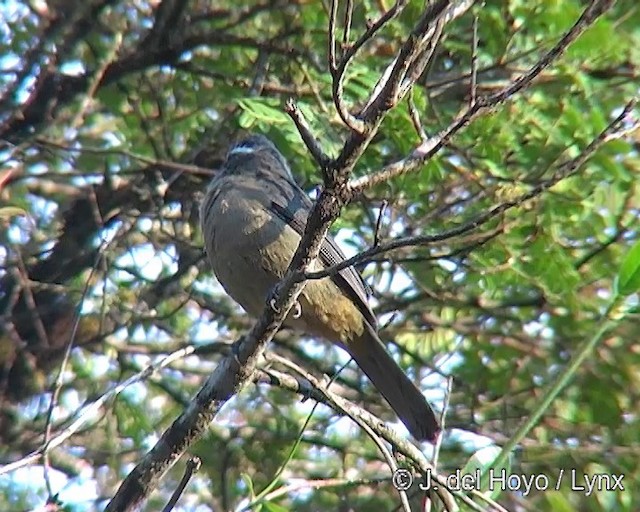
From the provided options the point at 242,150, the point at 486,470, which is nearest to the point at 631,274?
the point at 486,470

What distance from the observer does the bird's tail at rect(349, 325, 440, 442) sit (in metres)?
4.88

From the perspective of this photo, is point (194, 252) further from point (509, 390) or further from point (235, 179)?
point (509, 390)

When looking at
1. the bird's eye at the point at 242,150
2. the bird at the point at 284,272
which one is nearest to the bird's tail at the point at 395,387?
the bird at the point at 284,272

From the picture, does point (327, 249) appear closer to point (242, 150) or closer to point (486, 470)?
point (242, 150)

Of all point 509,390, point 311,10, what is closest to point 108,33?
point 311,10

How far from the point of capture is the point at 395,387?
198 inches

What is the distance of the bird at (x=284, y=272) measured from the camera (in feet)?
16.2

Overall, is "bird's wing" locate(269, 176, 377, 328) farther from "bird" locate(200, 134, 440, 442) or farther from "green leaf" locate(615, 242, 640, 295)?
"green leaf" locate(615, 242, 640, 295)

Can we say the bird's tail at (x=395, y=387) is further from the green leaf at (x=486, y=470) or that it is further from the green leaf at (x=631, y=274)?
the green leaf at (x=631, y=274)

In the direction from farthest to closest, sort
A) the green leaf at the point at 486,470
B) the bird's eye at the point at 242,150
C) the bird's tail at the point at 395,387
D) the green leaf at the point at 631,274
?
the bird's eye at the point at 242,150
the bird's tail at the point at 395,387
the green leaf at the point at 486,470
the green leaf at the point at 631,274

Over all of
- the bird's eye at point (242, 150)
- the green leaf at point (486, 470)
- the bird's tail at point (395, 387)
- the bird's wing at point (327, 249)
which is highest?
the bird's eye at point (242, 150)

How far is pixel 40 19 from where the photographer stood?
6.37 m

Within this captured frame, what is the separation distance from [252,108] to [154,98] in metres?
1.68

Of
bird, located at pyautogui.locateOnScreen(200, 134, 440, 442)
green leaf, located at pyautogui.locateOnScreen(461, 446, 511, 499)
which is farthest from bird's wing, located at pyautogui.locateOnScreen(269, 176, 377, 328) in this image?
green leaf, located at pyautogui.locateOnScreen(461, 446, 511, 499)
